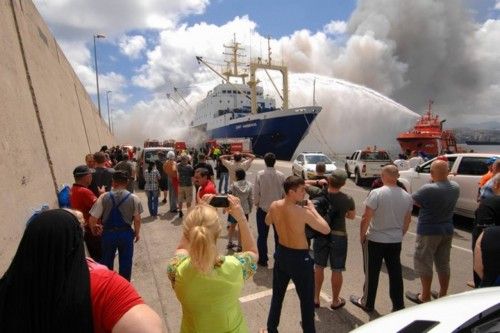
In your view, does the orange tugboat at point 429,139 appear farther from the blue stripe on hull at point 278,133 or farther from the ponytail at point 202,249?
the ponytail at point 202,249

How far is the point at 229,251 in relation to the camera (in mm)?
6383

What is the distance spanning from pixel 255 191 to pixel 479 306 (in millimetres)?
3914

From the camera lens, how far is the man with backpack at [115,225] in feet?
14.0

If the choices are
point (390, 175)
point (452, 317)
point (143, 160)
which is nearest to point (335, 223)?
point (390, 175)

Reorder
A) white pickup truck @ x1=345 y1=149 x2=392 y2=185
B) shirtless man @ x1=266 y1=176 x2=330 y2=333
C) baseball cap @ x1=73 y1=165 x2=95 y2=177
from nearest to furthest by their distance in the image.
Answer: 1. shirtless man @ x1=266 y1=176 x2=330 y2=333
2. baseball cap @ x1=73 y1=165 x2=95 y2=177
3. white pickup truck @ x1=345 y1=149 x2=392 y2=185

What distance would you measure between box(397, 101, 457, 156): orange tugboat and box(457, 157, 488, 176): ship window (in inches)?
768

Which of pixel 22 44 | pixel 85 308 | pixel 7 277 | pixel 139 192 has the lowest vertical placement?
pixel 139 192

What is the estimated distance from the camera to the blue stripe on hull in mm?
35963

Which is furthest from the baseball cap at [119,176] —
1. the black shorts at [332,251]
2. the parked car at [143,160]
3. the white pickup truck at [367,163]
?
the white pickup truck at [367,163]

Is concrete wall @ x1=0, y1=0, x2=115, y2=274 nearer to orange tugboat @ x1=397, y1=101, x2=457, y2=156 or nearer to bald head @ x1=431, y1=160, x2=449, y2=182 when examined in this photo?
bald head @ x1=431, y1=160, x2=449, y2=182

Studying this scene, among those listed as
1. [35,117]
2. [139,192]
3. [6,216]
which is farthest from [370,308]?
[139,192]

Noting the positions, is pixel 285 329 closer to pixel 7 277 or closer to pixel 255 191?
pixel 255 191

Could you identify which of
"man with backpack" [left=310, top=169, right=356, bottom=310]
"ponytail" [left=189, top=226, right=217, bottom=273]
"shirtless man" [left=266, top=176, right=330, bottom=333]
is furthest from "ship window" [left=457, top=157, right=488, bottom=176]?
"ponytail" [left=189, top=226, right=217, bottom=273]

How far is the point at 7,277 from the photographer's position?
1.35 metres
